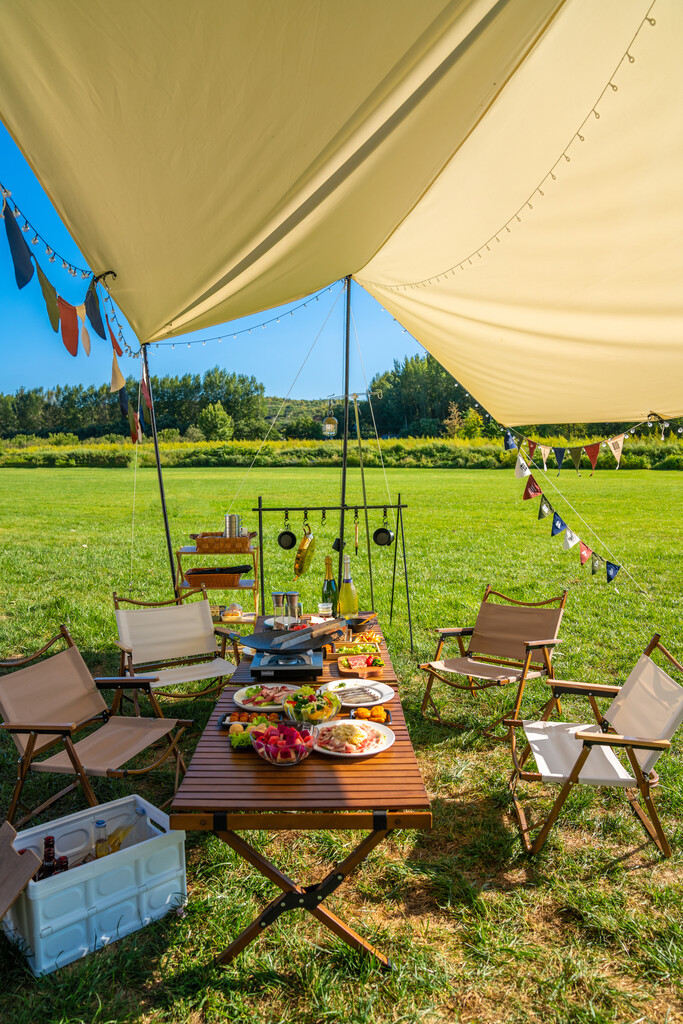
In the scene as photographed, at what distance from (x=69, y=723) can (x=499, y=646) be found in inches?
114

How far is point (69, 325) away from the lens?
112 inches

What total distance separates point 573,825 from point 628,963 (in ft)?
2.88

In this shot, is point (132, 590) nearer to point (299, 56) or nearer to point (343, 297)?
point (343, 297)

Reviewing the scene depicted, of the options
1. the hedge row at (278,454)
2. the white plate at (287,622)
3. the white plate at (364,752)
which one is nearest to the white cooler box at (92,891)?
the white plate at (364,752)

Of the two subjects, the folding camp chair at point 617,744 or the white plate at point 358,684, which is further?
the folding camp chair at point 617,744

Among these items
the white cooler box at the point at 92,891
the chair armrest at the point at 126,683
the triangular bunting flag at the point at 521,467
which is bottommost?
the white cooler box at the point at 92,891

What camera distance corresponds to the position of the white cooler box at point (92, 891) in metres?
2.20

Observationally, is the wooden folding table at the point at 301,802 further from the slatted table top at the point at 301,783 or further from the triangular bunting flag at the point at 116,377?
the triangular bunting flag at the point at 116,377

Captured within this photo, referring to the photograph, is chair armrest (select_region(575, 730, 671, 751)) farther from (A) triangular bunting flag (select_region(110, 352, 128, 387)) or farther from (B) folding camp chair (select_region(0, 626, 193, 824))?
(A) triangular bunting flag (select_region(110, 352, 128, 387))

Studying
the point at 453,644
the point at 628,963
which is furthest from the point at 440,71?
the point at 453,644

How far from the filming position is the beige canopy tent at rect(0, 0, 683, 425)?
1.80 meters

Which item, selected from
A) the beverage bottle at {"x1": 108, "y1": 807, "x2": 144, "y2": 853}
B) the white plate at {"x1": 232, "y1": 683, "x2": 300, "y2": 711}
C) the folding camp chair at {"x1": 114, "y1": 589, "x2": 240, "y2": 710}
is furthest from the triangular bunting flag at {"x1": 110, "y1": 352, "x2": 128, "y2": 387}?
the beverage bottle at {"x1": 108, "y1": 807, "x2": 144, "y2": 853}

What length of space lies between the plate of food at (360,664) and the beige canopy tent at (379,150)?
2082 millimetres

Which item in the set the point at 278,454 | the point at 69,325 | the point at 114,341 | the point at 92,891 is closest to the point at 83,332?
the point at 69,325
